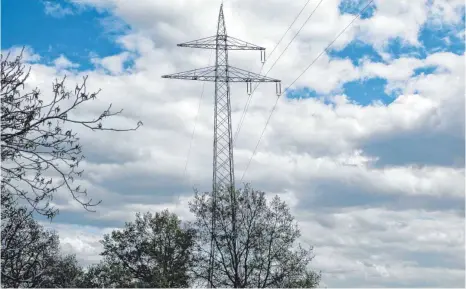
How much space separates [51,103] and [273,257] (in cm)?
4453

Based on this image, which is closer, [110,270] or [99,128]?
[99,128]

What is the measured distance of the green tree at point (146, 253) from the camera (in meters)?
66.6

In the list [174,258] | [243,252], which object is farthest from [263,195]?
[174,258]

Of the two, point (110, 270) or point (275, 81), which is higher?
point (275, 81)

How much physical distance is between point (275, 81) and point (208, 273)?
17.9 m

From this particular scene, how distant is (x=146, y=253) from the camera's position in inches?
2788

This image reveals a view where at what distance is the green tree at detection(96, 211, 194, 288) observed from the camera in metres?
66.6

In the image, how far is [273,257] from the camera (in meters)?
53.0

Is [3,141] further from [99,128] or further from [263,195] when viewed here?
[263,195]

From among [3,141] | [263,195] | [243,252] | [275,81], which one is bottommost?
[3,141]

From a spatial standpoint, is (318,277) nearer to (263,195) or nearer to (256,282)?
(256,282)

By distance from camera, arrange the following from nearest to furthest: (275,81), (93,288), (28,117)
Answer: (28,117), (275,81), (93,288)

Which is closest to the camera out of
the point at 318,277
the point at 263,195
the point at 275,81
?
A: the point at 275,81

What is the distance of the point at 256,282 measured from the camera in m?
52.6
